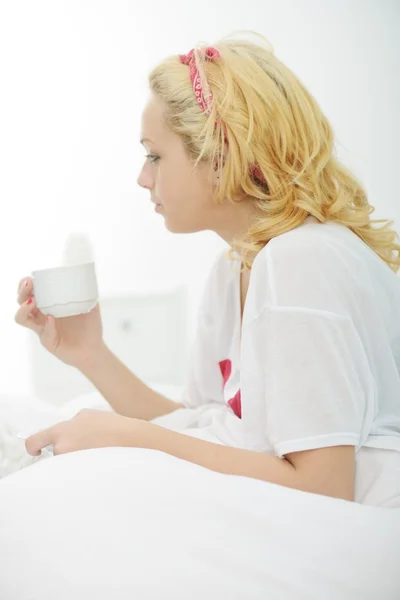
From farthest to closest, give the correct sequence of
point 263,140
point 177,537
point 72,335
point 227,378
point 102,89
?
1. point 102,89
2. point 72,335
3. point 227,378
4. point 263,140
5. point 177,537

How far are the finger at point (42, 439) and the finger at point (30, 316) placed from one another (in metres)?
0.48

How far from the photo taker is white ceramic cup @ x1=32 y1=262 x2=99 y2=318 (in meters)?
1.26

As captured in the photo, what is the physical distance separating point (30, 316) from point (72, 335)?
0.32ft

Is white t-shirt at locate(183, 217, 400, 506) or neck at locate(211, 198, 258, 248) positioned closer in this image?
white t-shirt at locate(183, 217, 400, 506)

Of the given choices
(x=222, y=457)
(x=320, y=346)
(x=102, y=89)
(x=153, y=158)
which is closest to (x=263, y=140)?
(x=153, y=158)

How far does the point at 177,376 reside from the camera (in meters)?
2.34

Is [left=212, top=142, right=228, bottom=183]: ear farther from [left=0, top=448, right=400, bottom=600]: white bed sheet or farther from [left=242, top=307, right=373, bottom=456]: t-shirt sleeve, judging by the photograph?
[left=0, top=448, right=400, bottom=600]: white bed sheet

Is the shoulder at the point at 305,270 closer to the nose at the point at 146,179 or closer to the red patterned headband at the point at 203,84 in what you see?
the red patterned headband at the point at 203,84

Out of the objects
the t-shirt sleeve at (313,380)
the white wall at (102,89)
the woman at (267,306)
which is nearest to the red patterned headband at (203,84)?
the woman at (267,306)

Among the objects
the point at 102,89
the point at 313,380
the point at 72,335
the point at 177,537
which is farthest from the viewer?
the point at 102,89

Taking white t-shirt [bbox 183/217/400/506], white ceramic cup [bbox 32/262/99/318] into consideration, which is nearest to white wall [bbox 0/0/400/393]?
white ceramic cup [bbox 32/262/99/318]

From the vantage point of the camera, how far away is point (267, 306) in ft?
3.27

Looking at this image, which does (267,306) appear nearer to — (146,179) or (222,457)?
(222,457)

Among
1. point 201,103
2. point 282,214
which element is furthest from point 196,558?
point 201,103
